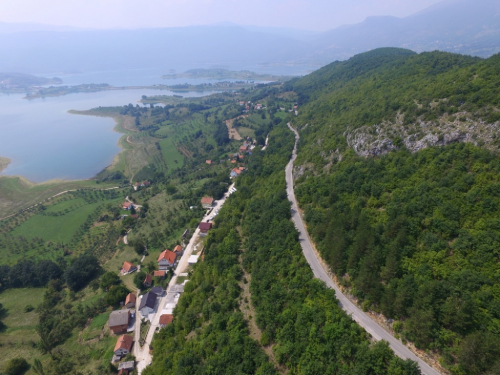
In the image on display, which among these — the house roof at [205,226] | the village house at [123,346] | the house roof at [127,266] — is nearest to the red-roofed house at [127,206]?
the house roof at [127,266]

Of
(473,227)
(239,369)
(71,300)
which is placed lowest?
(71,300)

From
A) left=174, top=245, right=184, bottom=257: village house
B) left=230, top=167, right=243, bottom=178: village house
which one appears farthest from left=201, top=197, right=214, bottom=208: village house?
left=174, top=245, right=184, bottom=257: village house

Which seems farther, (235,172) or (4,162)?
(4,162)

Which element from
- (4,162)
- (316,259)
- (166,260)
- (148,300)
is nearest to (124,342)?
(148,300)

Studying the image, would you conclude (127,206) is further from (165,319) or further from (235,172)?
(165,319)

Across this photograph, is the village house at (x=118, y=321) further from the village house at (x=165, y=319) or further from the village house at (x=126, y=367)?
the village house at (x=126, y=367)

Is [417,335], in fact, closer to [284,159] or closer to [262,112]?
[284,159]

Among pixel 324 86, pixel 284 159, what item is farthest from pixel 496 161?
pixel 324 86
